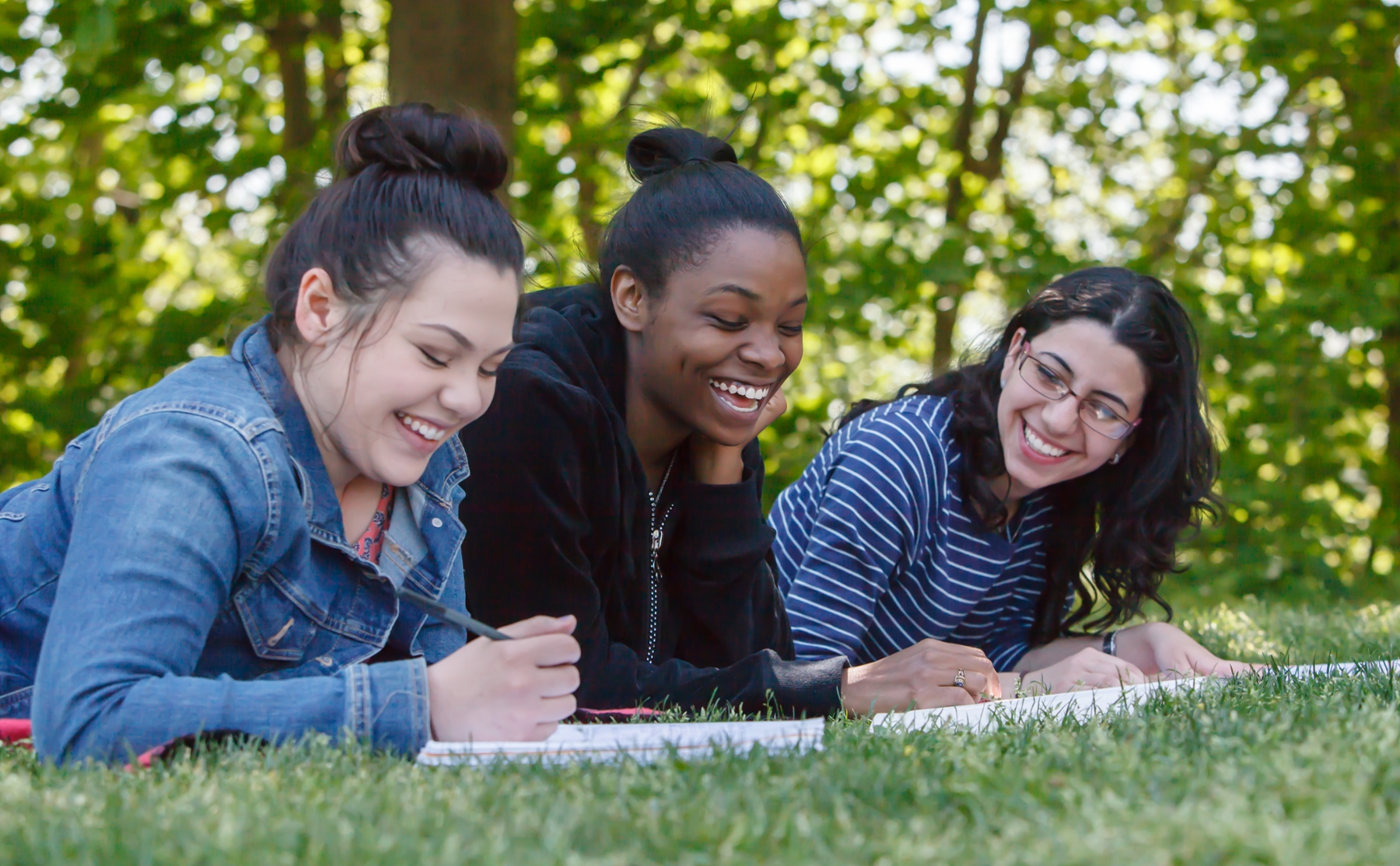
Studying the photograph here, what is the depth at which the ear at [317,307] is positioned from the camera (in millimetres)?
2264

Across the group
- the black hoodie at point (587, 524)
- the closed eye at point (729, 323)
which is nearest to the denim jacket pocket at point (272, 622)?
the black hoodie at point (587, 524)

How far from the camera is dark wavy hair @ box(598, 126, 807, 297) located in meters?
3.00

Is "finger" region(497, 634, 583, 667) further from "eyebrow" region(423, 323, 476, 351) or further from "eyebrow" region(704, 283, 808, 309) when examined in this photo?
"eyebrow" region(704, 283, 808, 309)

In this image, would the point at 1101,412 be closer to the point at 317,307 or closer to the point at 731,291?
the point at 731,291

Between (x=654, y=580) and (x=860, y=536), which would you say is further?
(x=860, y=536)

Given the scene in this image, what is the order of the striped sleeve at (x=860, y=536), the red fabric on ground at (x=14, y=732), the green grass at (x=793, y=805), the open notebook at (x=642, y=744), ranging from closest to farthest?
the green grass at (x=793, y=805) < the open notebook at (x=642, y=744) < the red fabric on ground at (x=14, y=732) < the striped sleeve at (x=860, y=536)

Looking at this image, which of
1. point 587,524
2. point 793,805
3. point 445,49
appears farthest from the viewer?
point 445,49

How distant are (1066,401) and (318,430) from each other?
7.17 ft

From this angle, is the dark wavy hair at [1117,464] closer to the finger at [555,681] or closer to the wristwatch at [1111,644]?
the wristwatch at [1111,644]

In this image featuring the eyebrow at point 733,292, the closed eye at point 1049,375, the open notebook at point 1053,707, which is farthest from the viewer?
the closed eye at point 1049,375

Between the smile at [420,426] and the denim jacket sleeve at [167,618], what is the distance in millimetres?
285

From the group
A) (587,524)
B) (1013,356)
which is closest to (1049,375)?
(1013,356)

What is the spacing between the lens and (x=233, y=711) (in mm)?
1959

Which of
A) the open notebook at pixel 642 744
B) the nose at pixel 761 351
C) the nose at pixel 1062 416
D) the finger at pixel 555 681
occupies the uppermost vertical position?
the nose at pixel 761 351
